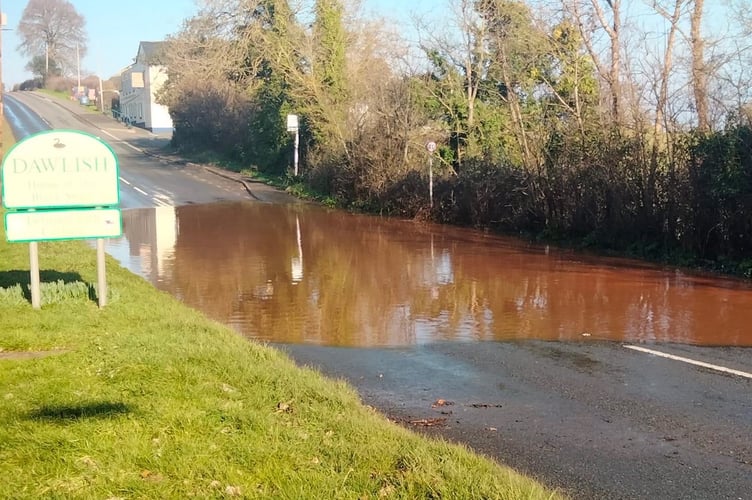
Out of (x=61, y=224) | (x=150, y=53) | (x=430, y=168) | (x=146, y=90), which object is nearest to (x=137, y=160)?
(x=430, y=168)

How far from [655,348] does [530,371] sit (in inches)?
77.9

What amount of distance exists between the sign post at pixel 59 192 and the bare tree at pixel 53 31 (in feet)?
352

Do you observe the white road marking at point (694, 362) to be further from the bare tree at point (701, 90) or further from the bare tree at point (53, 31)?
the bare tree at point (53, 31)

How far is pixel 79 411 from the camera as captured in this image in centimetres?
547

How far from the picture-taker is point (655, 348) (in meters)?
9.10

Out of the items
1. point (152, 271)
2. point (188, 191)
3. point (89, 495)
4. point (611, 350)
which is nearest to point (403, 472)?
point (89, 495)

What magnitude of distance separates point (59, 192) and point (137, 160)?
137ft

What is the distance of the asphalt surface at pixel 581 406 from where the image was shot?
524 centimetres

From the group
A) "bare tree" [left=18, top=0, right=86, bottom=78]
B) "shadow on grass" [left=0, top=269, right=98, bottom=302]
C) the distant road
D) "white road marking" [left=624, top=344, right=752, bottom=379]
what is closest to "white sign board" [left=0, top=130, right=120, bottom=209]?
"shadow on grass" [left=0, top=269, right=98, bottom=302]

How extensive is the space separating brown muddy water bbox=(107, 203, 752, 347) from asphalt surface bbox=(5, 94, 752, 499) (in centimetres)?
89

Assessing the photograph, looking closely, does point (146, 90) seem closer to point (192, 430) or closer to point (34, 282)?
point (34, 282)

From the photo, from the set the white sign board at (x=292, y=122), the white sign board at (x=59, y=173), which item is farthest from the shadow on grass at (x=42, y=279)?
the white sign board at (x=292, y=122)

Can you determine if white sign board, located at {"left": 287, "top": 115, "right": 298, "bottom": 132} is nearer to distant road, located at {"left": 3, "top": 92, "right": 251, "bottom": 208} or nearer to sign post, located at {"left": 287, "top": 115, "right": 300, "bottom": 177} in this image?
sign post, located at {"left": 287, "top": 115, "right": 300, "bottom": 177}

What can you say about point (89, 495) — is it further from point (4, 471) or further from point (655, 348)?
point (655, 348)
